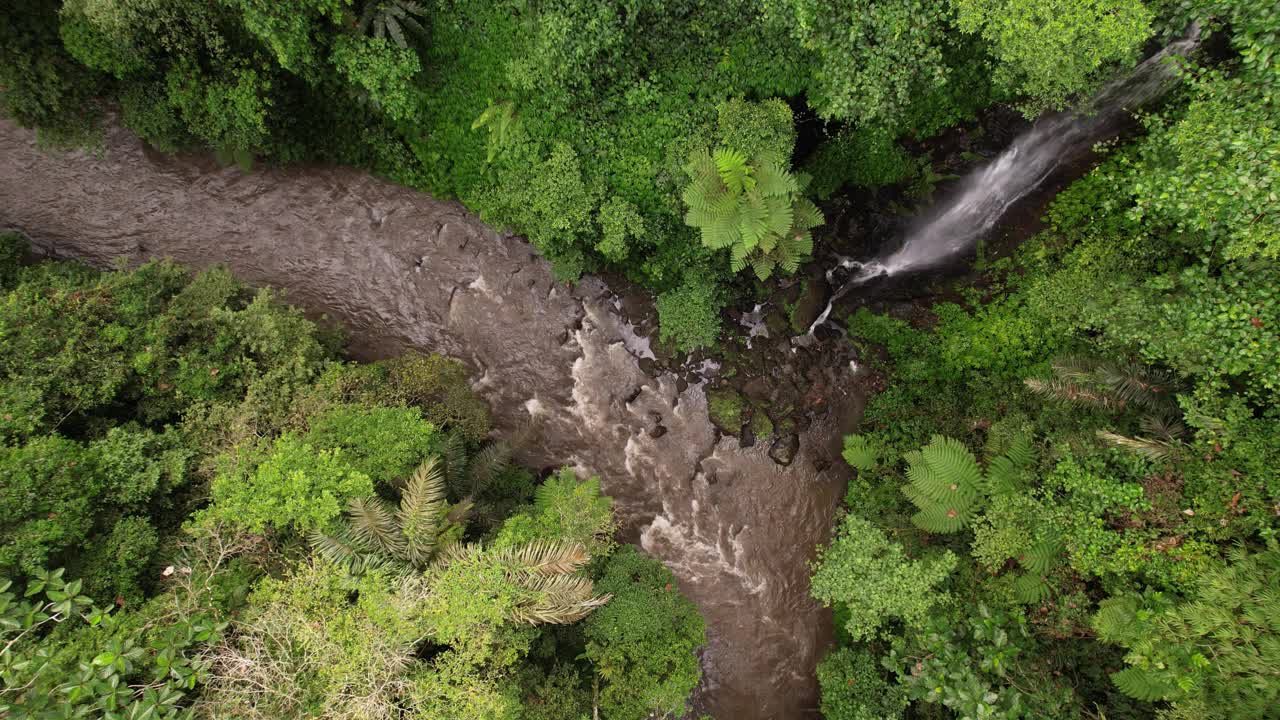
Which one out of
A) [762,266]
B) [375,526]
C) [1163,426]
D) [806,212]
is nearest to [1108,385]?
[1163,426]

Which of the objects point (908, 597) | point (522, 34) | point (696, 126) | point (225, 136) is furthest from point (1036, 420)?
point (225, 136)

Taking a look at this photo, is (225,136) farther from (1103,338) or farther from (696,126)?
(1103,338)

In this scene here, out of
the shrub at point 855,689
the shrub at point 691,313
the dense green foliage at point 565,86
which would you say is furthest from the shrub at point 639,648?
the dense green foliage at point 565,86

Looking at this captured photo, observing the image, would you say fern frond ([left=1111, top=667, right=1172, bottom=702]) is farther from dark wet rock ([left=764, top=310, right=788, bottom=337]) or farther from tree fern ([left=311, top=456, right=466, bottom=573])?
tree fern ([left=311, top=456, right=466, bottom=573])

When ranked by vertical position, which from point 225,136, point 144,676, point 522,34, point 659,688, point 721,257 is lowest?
point 659,688

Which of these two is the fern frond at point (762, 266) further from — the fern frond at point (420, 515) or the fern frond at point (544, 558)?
the fern frond at point (420, 515)

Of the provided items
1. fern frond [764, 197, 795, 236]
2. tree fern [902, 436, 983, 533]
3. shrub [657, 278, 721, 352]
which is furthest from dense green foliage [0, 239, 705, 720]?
fern frond [764, 197, 795, 236]
